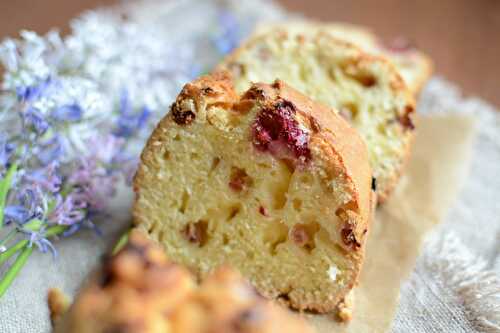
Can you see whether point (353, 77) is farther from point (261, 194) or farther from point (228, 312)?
point (228, 312)

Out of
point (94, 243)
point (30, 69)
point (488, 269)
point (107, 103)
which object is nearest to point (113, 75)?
point (107, 103)

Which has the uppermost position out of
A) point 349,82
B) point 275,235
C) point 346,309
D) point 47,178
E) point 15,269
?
point 349,82

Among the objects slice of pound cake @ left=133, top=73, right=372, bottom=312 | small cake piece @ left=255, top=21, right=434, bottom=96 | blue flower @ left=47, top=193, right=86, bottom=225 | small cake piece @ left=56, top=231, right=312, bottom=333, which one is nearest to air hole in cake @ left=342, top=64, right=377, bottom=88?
small cake piece @ left=255, top=21, right=434, bottom=96

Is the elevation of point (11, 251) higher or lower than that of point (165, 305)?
lower

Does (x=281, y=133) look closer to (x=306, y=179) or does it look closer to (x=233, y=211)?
(x=306, y=179)

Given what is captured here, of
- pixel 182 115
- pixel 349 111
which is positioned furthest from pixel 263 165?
pixel 349 111

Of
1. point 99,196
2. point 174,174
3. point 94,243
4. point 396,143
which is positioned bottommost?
point 94,243

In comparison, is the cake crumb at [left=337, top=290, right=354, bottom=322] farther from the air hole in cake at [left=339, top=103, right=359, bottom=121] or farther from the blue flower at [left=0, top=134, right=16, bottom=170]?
the blue flower at [left=0, top=134, right=16, bottom=170]
